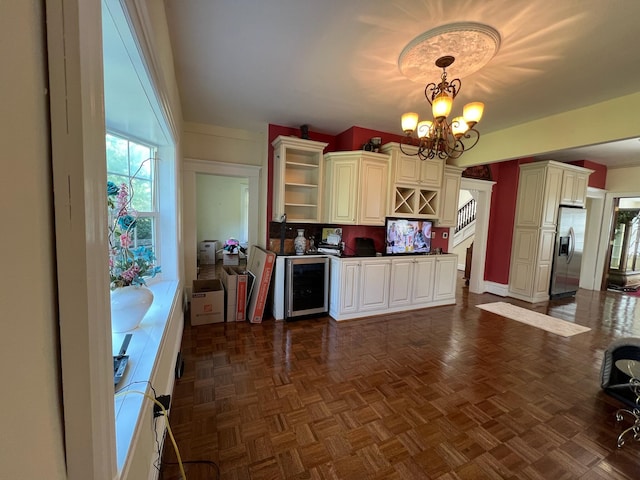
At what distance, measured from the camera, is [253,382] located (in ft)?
7.34

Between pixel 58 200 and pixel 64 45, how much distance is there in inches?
11.2

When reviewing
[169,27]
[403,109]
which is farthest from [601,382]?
[169,27]

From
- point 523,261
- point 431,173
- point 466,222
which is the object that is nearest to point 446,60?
point 431,173

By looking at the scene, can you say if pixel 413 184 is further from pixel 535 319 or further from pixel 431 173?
pixel 535 319

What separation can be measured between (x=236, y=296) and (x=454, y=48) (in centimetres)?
342

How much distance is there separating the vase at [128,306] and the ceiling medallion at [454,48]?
2502 mm

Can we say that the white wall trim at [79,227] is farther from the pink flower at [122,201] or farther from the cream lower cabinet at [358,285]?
the cream lower cabinet at [358,285]

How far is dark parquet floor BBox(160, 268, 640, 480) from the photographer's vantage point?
5.10 feet

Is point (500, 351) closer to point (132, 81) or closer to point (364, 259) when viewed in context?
point (364, 259)

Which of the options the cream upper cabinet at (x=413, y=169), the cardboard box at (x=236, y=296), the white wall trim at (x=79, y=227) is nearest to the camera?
the white wall trim at (x=79, y=227)

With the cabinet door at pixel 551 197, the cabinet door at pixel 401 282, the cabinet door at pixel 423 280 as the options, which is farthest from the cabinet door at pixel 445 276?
the cabinet door at pixel 551 197

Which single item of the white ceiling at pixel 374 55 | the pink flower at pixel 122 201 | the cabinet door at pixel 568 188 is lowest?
the pink flower at pixel 122 201

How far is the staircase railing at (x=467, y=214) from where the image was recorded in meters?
7.91

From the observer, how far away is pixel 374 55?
2143 millimetres
